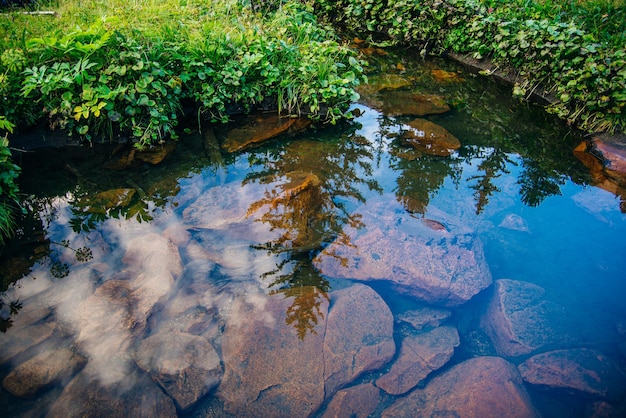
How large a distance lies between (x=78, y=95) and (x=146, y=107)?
2.57ft

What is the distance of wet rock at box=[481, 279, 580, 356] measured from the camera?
3465 mm

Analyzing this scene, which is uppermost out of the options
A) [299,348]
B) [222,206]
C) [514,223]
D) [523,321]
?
[514,223]

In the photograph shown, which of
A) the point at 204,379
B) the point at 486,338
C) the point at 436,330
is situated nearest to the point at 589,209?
the point at 486,338

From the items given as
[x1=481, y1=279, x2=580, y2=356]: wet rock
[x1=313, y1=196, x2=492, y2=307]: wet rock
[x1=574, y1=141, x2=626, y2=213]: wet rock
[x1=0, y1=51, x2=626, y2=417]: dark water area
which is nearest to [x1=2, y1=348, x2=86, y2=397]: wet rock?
[x1=0, y1=51, x2=626, y2=417]: dark water area

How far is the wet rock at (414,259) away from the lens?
12.5 feet

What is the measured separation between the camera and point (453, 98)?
739 cm

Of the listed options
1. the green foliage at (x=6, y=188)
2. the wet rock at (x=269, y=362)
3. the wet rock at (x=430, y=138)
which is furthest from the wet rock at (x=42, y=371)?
the wet rock at (x=430, y=138)

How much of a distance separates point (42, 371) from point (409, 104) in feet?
21.0

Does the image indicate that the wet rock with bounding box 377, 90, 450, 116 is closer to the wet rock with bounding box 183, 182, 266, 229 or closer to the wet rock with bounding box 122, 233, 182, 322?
the wet rock with bounding box 183, 182, 266, 229

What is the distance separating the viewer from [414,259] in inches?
157

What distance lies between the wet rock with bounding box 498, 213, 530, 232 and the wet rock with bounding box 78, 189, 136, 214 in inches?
176

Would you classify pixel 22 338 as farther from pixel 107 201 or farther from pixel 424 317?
pixel 424 317

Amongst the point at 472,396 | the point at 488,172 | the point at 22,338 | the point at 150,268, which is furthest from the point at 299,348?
the point at 488,172

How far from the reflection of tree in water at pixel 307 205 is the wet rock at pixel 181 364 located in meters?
0.76
